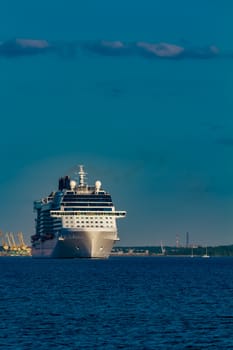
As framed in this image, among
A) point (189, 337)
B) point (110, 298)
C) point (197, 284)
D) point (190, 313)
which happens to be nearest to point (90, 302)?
point (110, 298)

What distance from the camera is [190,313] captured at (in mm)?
74250

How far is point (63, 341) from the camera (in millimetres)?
58344

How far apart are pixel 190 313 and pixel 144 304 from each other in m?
8.79

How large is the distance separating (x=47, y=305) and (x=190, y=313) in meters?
12.9

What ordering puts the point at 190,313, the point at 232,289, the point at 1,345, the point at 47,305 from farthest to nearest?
the point at 232,289
the point at 47,305
the point at 190,313
the point at 1,345

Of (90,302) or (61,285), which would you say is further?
(61,285)

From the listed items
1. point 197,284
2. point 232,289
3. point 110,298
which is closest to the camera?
point 110,298

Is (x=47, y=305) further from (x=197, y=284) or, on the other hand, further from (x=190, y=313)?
(x=197, y=284)

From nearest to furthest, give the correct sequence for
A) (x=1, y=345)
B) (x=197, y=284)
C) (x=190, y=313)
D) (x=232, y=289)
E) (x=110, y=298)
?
1. (x=1, y=345)
2. (x=190, y=313)
3. (x=110, y=298)
4. (x=232, y=289)
5. (x=197, y=284)

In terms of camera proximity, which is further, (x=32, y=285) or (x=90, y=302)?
(x=32, y=285)

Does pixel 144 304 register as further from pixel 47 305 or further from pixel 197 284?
pixel 197 284

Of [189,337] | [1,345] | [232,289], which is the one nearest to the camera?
[1,345]

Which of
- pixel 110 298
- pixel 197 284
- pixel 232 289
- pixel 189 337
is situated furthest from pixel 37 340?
pixel 197 284

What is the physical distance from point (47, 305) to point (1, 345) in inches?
955
